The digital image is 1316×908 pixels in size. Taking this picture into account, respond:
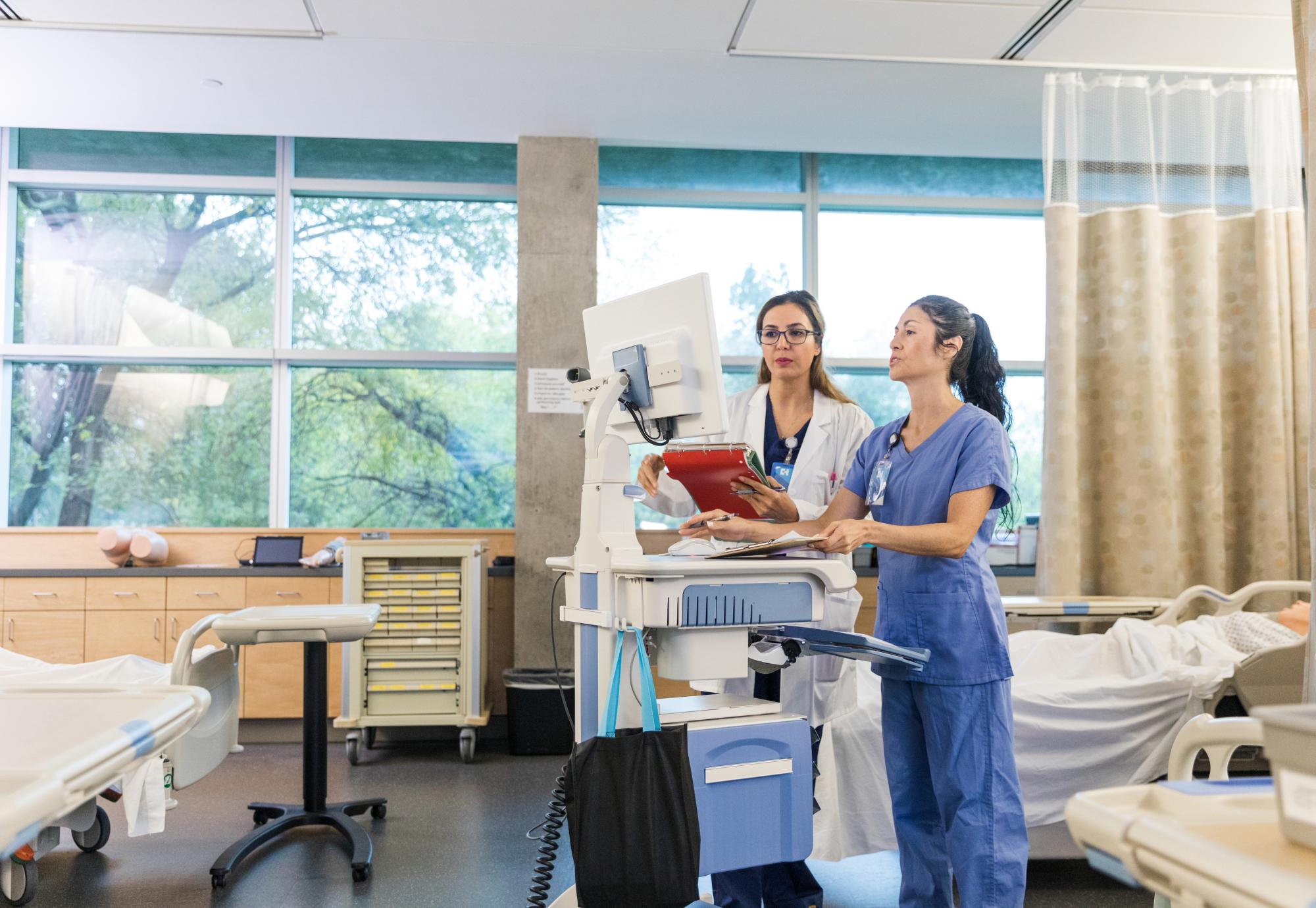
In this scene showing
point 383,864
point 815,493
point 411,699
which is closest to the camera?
point 815,493

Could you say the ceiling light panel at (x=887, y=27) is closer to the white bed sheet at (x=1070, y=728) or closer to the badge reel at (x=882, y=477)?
the badge reel at (x=882, y=477)

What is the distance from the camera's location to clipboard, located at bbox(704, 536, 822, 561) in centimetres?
173

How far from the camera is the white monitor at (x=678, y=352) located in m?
1.88

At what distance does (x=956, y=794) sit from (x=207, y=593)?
12.4ft

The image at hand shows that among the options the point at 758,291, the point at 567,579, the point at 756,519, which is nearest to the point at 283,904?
the point at 567,579

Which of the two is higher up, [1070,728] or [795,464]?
[795,464]

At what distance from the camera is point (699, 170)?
5.39 m

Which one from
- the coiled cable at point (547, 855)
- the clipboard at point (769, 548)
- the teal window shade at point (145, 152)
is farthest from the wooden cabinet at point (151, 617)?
the clipboard at point (769, 548)

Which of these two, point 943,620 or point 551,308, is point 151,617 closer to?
point 551,308

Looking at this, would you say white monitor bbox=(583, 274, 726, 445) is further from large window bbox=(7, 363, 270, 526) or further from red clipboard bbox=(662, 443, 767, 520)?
large window bbox=(7, 363, 270, 526)

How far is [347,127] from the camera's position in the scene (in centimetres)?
477

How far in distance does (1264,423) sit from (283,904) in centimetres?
422

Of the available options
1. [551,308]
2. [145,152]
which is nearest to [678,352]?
[551,308]

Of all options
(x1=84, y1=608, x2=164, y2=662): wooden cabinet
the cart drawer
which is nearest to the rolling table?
the cart drawer
